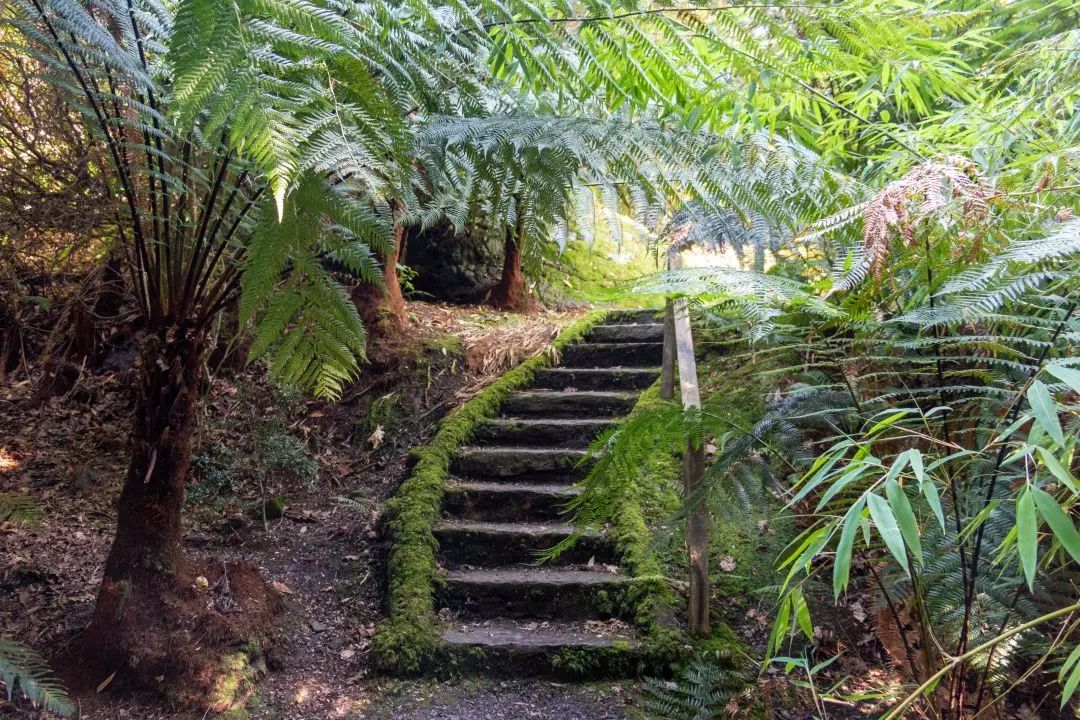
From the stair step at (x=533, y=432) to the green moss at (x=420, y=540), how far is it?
0.09 metres

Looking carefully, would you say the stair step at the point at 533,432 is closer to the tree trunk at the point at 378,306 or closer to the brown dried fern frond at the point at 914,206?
the tree trunk at the point at 378,306

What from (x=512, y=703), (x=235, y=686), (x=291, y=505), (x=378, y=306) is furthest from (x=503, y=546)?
(x=378, y=306)

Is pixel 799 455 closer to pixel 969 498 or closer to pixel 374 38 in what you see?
pixel 969 498

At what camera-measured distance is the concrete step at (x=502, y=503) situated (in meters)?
3.59

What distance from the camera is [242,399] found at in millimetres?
4188


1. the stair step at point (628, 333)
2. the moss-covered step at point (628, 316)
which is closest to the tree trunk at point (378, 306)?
the stair step at point (628, 333)

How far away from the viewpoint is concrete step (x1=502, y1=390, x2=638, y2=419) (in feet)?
14.3

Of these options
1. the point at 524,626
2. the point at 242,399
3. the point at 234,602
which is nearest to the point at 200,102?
the point at 234,602

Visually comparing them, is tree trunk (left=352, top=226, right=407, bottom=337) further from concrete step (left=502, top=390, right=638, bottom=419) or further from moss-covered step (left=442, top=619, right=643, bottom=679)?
moss-covered step (left=442, top=619, right=643, bottom=679)

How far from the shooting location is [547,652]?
275 cm

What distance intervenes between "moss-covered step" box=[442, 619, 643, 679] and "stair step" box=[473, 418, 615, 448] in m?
1.38

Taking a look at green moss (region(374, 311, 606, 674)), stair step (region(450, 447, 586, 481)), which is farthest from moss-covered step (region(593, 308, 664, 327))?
stair step (region(450, 447, 586, 481))

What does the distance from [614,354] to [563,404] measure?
2.46ft

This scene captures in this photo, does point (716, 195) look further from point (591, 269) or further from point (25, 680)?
point (591, 269)
